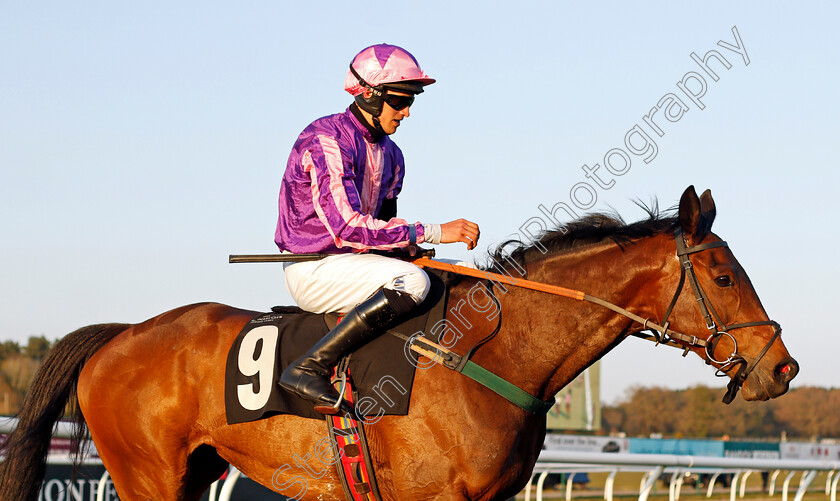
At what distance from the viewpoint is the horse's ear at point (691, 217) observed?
10.8 feet

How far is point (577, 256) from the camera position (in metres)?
3.53

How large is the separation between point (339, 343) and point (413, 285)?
0.37 meters

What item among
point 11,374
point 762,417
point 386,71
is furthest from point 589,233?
point 762,417

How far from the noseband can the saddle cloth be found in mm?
930

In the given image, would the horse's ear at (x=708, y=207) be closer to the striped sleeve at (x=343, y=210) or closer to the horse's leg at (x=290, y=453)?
the striped sleeve at (x=343, y=210)

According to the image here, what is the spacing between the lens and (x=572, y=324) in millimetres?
3400

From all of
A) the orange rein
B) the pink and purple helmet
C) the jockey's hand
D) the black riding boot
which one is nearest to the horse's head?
the orange rein

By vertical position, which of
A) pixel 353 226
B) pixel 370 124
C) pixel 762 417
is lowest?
pixel 762 417

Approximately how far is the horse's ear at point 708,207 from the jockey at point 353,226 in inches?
36.0

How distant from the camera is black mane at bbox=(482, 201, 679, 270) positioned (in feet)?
11.4

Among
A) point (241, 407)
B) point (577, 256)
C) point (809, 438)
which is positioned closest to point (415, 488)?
point (241, 407)

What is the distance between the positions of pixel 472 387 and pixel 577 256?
71 cm

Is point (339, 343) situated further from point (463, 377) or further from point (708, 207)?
point (708, 207)

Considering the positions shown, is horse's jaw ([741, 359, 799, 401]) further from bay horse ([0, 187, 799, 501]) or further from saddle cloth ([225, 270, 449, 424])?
saddle cloth ([225, 270, 449, 424])
